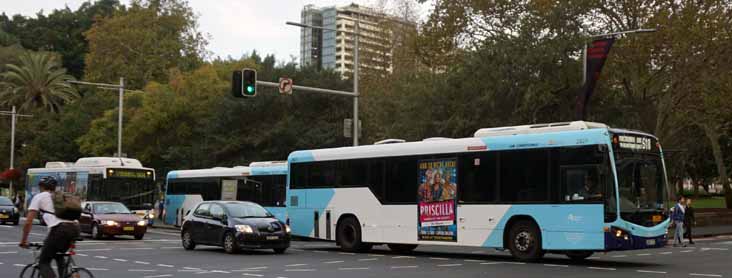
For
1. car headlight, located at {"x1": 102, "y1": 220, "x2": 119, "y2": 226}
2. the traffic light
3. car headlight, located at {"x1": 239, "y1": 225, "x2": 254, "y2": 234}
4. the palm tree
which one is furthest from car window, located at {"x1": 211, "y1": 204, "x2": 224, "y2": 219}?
the palm tree

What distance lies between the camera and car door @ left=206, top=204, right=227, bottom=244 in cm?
2419

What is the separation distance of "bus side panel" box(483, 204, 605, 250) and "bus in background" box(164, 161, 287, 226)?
1517 centimetres

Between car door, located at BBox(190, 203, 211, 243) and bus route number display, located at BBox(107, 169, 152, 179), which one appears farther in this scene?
bus route number display, located at BBox(107, 169, 152, 179)

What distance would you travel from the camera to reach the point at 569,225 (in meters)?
19.8

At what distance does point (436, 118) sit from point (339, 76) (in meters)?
19.8

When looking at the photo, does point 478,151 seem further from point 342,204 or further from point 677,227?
point 677,227

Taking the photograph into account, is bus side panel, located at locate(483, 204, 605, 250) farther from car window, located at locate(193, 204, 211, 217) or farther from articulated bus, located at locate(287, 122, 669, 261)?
car window, located at locate(193, 204, 211, 217)

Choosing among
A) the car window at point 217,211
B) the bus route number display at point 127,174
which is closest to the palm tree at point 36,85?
the bus route number display at point 127,174

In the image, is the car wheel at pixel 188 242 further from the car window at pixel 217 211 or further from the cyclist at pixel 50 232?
the cyclist at pixel 50 232

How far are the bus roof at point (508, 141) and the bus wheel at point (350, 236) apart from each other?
182 cm

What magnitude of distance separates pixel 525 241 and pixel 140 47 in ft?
217

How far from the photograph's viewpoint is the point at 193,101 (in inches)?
2499

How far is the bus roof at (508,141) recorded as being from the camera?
20.1m

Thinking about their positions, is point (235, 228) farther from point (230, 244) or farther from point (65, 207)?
point (65, 207)
